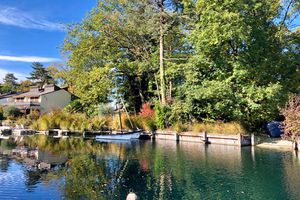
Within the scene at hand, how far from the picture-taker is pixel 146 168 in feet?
53.8

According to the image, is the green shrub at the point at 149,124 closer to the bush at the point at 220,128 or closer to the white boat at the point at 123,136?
the white boat at the point at 123,136

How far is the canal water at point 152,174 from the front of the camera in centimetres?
Result: 1184

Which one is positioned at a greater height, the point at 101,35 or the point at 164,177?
the point at 101,35

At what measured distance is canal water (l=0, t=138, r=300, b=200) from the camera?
11.8 m

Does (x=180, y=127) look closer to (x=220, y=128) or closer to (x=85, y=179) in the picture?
(x=220, y=128)

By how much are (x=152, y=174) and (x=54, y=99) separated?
2070 inches

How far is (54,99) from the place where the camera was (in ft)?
210

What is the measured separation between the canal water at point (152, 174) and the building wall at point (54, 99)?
41719 millimetres

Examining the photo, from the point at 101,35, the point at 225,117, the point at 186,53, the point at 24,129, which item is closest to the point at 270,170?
the point at 225,117

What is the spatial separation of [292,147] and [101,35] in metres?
25.0

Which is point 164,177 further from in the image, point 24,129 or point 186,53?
point 24,129

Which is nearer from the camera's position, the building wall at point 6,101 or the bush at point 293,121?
the bush at point 293,121

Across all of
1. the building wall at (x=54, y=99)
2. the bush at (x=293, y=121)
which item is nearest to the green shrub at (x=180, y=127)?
the bush at (x=293, y=121)

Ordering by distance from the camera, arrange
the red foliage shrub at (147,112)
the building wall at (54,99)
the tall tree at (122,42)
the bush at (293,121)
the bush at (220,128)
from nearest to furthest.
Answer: the bush at (293,121) < the bush at (220,128) < the red foliage shrub at (147,112) < the tall tree at (122,42) < the building wall at (54,99)
